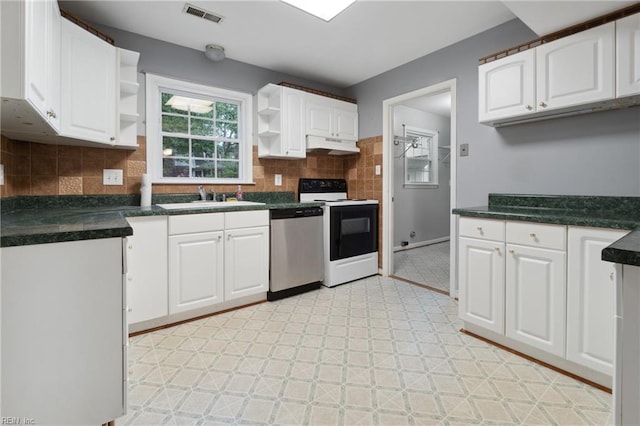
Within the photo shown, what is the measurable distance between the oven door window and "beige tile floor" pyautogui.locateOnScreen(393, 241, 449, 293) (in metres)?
0.58

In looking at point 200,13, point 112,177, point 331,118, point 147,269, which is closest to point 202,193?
point 112,177

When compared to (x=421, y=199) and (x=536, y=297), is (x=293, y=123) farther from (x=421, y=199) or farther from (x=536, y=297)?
(x=421, y=199)

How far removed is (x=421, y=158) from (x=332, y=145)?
→ 2415mm

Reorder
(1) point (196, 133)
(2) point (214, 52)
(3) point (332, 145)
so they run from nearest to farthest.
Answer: (2) point (214, 52)
(1) point (196, 133)
(3) point (332, 145)

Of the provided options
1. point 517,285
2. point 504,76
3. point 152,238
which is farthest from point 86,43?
point 517,285

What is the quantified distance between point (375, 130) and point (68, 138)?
292cm

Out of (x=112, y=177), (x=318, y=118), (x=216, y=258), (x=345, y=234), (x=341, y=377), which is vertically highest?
(x=318, y=118)

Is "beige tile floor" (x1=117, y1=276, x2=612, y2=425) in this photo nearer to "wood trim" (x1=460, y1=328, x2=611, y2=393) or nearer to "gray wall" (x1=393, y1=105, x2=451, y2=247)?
"wood trim" (x1=460, y1=328, x2=611, y2=393)

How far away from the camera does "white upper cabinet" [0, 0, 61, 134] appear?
1106mm

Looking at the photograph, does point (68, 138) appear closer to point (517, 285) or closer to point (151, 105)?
point (151, 105)

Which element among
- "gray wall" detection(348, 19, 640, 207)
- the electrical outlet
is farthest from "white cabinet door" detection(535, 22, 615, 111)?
the electrical outlet

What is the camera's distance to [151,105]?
2711mm

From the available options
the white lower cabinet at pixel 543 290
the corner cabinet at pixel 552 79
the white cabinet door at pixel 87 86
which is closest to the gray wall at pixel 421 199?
the corner cabinet at pixel 552 79

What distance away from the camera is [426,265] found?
4105mm
